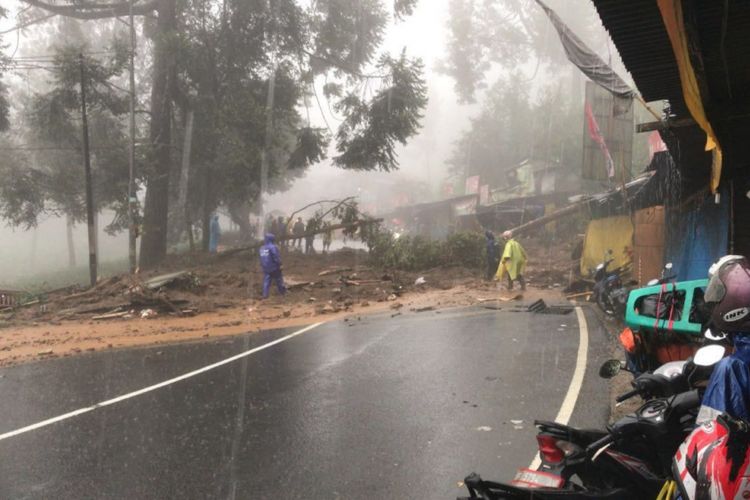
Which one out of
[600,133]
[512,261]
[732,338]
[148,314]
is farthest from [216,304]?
[732,338]

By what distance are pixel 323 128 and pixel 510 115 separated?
27.4 meters

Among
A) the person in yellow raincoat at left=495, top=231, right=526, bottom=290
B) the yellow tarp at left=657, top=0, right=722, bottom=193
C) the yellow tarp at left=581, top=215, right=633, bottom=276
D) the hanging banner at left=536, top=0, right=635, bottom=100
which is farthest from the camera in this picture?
the yellow tarp at left=581, top=215, right=633, bottom=276

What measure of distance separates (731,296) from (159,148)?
79.0ft

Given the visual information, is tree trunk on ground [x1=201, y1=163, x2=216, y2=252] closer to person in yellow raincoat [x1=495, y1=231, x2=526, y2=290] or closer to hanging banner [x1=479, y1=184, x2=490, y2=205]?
person in yellow raincoat [x1=495, y1=231, x2=526, y2=290]

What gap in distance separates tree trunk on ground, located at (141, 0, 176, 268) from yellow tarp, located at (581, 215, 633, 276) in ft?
53.5

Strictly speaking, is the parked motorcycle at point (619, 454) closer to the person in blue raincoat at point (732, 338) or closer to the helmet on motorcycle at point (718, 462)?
the person in blue raincoat at point (732, 338)

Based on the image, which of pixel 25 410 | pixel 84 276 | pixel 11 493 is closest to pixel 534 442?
pixel 11 493

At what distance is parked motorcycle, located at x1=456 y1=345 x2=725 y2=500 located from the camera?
8.91 feet

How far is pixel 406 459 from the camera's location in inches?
183

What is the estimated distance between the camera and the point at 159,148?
78.1ft

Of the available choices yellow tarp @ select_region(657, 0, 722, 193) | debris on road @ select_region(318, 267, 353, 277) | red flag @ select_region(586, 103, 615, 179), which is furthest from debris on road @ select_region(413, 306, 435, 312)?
yellow tarp @ select_region(657, 0, 722, 193)

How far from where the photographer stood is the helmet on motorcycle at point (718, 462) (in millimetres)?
2162

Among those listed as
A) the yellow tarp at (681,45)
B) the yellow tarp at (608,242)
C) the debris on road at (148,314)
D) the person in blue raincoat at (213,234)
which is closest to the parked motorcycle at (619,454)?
the yellow tarp at (681,45)

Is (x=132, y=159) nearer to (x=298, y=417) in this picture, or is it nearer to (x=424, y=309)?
(x=424, y=309)
